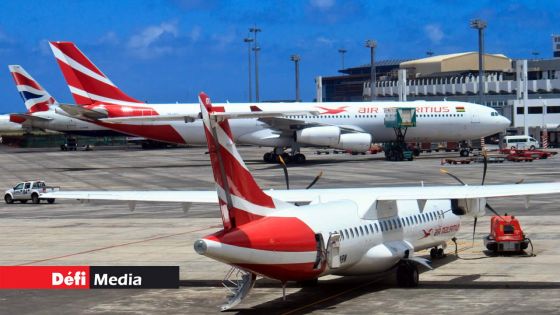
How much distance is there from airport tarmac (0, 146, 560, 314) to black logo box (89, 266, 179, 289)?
52 centimetres

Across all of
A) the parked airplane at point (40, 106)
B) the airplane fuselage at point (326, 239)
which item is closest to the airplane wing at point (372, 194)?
the airplane fuselage at point (326, 239)

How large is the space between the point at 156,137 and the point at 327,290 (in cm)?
5747

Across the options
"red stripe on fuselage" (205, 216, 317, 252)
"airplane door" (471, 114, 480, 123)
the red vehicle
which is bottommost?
the red vehicle

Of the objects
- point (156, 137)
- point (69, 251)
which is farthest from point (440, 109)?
point (69, 251)

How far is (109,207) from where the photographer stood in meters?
54.2

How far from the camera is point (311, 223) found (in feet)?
72.8

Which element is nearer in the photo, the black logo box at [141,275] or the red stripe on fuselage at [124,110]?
the black logo box at [141,275]

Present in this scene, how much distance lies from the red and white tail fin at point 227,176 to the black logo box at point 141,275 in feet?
22.0

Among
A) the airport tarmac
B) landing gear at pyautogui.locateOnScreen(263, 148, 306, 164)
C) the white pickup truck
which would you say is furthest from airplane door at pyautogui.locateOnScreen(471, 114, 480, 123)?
the white pickup truck

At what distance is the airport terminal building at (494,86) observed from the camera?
130 m

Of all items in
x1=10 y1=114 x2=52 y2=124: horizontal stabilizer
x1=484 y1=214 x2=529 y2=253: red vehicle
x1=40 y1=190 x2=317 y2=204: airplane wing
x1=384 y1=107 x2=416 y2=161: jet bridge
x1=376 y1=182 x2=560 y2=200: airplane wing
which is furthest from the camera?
x1=10 y1=114 x2=52 y2=124: horizontal stabilizer

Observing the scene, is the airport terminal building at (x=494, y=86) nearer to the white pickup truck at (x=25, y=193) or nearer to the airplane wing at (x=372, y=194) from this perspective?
the white pickup truck at (x=25, y=193)

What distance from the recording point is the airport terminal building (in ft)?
428

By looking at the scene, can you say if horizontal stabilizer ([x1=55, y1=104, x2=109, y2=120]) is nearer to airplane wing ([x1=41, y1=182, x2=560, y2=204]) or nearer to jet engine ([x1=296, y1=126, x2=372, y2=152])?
jet engine ([x1=296, y1=126, x2=372, y2=152])
